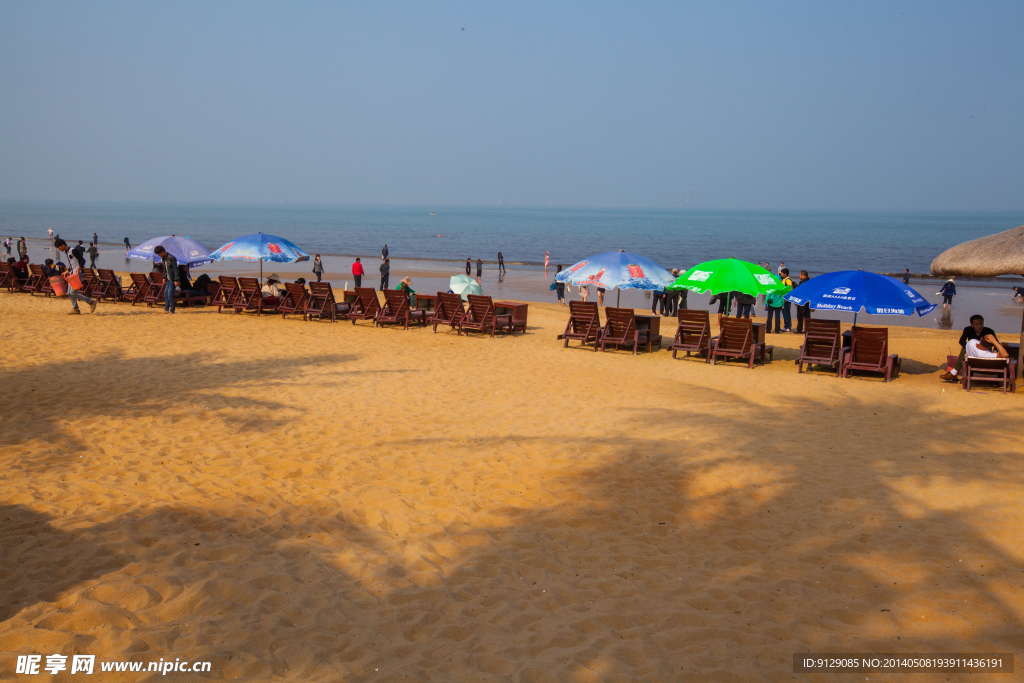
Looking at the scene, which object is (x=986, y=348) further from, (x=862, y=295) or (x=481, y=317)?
(x=481, y=317)

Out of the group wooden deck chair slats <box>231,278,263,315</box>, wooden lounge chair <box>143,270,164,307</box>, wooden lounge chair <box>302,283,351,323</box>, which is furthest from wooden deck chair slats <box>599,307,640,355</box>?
wooden lounge chair <box>143,270,164,307</box>

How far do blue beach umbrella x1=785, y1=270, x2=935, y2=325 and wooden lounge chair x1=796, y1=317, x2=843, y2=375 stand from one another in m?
0.45

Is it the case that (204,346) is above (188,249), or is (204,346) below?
below

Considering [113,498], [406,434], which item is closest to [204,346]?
[406,434]

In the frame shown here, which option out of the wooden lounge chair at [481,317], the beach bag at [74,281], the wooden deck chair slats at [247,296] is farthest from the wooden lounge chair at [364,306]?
the beach bag at [74,281]

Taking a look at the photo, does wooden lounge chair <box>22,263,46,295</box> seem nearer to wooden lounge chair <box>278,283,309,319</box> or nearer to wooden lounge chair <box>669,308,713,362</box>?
wooden lounge chair <box>278,283,309,319</box>

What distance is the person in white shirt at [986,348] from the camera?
1138cm

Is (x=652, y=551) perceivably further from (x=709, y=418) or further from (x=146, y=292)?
(x=146, y=292)

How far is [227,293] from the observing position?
18.1 m

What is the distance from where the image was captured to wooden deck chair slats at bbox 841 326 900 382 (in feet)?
40.3

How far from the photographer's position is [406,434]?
7.75 metres

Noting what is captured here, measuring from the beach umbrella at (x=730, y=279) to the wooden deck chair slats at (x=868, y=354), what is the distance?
176 cm

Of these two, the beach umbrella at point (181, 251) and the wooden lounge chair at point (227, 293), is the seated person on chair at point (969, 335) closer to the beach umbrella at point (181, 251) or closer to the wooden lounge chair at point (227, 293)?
the wooden lounge chair at point (227, 293)

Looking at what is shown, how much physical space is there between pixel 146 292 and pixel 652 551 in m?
17.7
